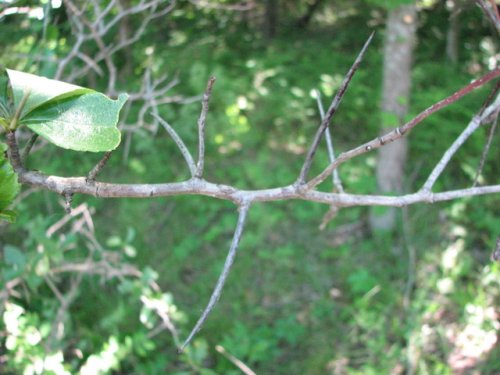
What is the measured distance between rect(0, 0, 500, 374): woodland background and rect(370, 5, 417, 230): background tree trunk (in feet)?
0.26

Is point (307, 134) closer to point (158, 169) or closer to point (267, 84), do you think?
point (267, 84)

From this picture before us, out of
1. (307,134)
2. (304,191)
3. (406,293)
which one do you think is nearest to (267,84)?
(307,134)

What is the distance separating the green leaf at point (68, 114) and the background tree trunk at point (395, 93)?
9.89 feet

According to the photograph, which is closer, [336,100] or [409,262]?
[336,100]

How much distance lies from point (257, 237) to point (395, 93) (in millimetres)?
1502

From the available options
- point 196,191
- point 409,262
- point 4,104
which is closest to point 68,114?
point 4,104

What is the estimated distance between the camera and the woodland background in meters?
2.62

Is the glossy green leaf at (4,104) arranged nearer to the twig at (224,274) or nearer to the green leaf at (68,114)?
the green leaf at (68,114)

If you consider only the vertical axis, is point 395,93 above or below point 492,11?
below

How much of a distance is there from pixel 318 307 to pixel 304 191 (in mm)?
2845

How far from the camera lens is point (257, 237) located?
162 inches

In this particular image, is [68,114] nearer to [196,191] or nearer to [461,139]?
[196,191]

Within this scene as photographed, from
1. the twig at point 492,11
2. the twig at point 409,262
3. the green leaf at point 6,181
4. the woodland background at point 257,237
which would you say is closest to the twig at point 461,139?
the twig at point 492,11

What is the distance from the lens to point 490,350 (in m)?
3.08
